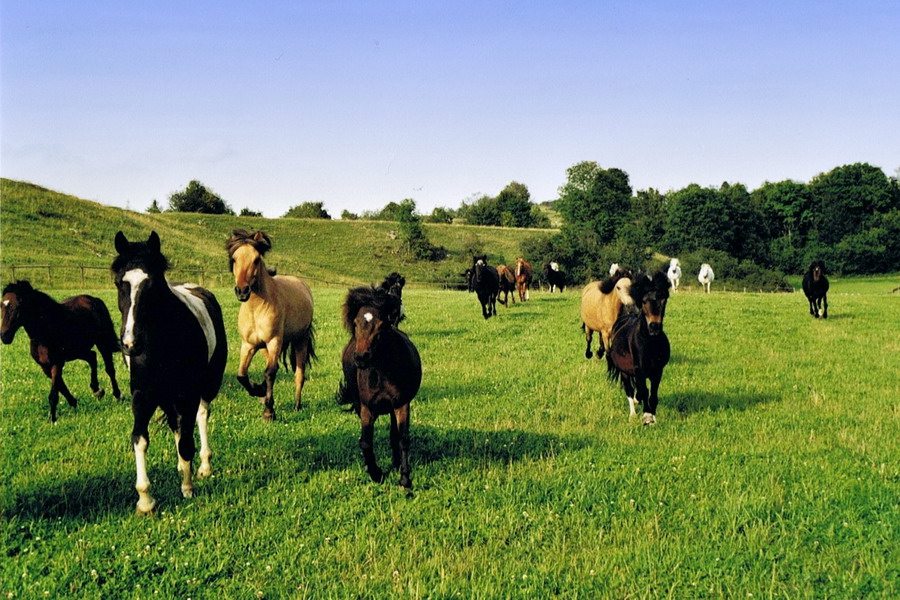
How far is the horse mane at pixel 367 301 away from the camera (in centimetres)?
651

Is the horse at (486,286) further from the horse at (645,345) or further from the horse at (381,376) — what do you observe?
the horse at (381,376)

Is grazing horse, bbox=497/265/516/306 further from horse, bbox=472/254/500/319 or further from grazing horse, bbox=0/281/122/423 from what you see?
grazing horse, bbox=0/281/122/423

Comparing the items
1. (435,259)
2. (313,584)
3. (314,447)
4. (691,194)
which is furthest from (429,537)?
(691,194)

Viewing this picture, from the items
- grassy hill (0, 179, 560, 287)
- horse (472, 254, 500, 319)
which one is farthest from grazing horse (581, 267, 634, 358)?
grassy hill (0, 179, 560, 287)

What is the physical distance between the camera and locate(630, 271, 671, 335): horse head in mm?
8898

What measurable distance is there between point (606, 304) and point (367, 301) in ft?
27.1

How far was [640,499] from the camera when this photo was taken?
20.5 feet

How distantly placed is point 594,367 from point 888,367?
6.79m

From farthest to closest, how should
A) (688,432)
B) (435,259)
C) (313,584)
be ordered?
(435,259)
(688,432)
(313,584)

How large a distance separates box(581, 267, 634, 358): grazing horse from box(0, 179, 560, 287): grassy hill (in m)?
36.3

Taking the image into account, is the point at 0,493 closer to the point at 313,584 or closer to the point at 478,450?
the point at 313,584

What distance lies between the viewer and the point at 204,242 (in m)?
65.3

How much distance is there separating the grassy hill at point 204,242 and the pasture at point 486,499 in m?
37.8

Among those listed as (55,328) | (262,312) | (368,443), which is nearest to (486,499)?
(368,443)
